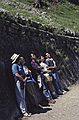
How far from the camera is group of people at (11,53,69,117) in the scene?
14.1 m

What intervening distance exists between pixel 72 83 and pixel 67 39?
2.65 meters

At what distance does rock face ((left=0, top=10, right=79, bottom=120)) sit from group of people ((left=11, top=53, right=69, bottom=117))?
295 millimetres

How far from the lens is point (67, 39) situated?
22.4 metres

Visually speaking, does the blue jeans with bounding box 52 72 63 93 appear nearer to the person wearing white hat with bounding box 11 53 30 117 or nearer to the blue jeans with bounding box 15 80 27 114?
the person wearing white hat with bounding box 11 53 30 117

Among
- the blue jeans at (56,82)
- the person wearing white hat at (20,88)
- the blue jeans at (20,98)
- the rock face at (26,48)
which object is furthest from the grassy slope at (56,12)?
the blue jeans at (20,98)

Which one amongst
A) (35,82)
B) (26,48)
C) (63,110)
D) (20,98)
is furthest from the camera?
(26,48)

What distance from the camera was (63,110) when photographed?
1523cm

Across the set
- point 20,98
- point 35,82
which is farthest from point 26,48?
point 20,98

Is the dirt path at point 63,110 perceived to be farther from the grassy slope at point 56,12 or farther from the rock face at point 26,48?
the grassy slope at point 56,12

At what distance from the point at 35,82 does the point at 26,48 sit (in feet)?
5.95

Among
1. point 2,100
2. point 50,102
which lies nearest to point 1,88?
point 2,100

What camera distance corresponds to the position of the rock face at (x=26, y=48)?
1409cm

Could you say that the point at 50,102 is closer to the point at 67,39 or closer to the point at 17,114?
the point at 17,114

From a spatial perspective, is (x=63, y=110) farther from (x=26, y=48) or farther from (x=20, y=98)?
(x=26, y=48)
